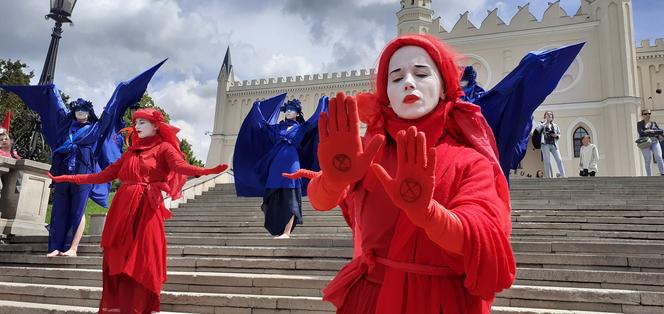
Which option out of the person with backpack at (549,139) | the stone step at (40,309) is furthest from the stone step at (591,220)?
the stone step at (40,309)

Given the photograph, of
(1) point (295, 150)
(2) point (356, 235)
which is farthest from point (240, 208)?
(2) point (356, 235)

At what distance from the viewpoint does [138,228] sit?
430 cm

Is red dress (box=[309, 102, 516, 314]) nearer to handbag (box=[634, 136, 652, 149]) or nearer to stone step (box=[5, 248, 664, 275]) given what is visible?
stone step (box=[5, 248, 664, 275])

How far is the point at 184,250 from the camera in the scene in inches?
252

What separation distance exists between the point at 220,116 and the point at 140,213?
36.6 meters

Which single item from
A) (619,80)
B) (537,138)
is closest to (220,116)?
(619,80)

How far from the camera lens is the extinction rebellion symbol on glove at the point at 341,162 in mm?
1510

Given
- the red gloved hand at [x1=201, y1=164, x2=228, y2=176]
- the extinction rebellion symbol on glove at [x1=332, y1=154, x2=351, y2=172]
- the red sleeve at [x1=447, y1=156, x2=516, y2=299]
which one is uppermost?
the red gloved hand at [x1=201, y1=164, x2=228, y2=176]

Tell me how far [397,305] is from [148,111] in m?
3.79

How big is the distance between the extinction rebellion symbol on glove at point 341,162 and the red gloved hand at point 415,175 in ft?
0.66

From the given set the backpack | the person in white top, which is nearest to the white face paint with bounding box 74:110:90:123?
the backpack

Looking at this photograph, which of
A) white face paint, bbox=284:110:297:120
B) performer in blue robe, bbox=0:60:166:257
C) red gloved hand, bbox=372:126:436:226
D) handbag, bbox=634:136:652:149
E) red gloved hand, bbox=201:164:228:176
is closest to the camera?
red gloved hand, bbox=372:126:436:226

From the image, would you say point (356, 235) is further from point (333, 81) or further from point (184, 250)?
point (333, 81)

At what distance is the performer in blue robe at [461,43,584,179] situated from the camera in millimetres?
3623
